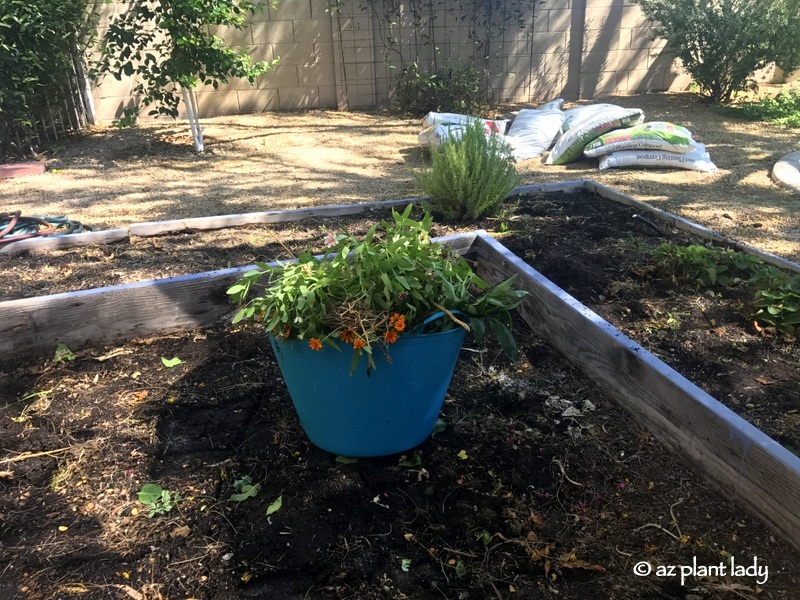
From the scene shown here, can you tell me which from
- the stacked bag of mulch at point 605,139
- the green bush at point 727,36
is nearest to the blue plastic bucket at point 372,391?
the stacked bag of mulch at point 605,139

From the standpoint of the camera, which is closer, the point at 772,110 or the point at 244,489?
the point at 244,489

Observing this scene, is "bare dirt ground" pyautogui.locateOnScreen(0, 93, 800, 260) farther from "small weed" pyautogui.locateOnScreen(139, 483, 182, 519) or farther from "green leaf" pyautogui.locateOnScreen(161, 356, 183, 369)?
"small weed" pyautogui.locateOnScreen(139, 483, 182, 519)

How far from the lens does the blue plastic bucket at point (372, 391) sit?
5.44 ft

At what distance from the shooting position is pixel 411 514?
165 centimetres

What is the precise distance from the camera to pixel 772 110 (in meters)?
7.60

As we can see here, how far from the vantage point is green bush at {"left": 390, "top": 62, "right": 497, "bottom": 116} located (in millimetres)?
8102

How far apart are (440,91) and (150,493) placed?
7349mm

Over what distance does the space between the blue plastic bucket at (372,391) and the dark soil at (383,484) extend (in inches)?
3.4

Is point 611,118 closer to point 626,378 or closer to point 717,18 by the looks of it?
point 717,18

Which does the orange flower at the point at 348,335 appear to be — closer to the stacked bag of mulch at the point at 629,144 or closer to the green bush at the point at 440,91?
the stacked bag of mulch at the point at 629,144

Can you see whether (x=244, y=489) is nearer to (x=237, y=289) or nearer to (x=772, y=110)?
(x=237, y=289)

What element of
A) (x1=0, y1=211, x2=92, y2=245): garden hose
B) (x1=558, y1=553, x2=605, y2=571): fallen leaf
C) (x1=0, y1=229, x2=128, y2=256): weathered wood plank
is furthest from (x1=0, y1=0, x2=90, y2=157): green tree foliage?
(x1=558, y1=553, x2=605, y2=571): fallen leaf

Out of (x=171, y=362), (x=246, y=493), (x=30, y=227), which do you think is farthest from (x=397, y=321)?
(x=30, y=227)

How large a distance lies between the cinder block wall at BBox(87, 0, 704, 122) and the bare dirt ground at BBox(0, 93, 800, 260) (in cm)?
74
